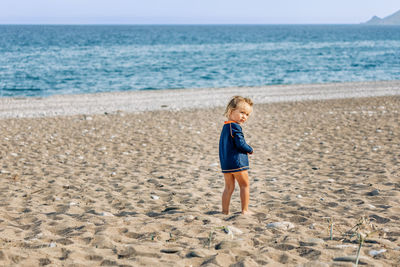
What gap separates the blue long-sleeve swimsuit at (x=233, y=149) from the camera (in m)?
4.93

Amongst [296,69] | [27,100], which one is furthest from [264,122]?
[296,69]

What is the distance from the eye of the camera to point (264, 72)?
3359cm

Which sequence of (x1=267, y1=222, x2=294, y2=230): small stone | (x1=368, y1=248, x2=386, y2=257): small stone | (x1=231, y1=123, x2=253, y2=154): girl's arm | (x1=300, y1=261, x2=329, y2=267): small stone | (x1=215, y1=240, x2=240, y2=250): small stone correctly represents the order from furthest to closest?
(x1=231, y1=123, x2=253, y2=154): girl's arm < (x1=267, y1=222, x2=294, y2=230): small stone < (x1=215, y1=240, x2=240, y2=250): small stone < (x1=368, y1=248, x2=386, y2=257): small stone < (x1=300, y1=261, x2=329, y2=267): small stone

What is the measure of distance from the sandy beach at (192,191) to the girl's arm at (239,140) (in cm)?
87

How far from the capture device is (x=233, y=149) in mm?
5012

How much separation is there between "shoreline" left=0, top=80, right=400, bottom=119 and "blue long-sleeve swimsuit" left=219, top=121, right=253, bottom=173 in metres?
12.3

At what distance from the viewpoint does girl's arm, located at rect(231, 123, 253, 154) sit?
491 cm

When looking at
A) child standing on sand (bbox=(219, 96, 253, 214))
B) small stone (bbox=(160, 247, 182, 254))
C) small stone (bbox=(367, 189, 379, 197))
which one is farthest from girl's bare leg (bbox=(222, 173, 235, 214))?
small stone (bbox=(367, 189, 379, 197))

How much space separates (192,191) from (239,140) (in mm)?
2045

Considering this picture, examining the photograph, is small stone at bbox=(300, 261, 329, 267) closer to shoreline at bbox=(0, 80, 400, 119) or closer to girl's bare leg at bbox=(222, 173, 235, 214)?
girl's bare leg at bbox=(222, 173, 235, 214)

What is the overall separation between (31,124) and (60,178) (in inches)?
284

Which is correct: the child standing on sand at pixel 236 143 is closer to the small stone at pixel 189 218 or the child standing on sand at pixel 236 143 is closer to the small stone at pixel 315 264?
the small stone at pixel 189 218

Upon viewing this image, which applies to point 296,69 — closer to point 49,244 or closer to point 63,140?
point 63,140

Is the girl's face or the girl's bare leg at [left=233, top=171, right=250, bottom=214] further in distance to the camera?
the girl's bare leg at [left=233, top=171, right=250, bottom=214]
